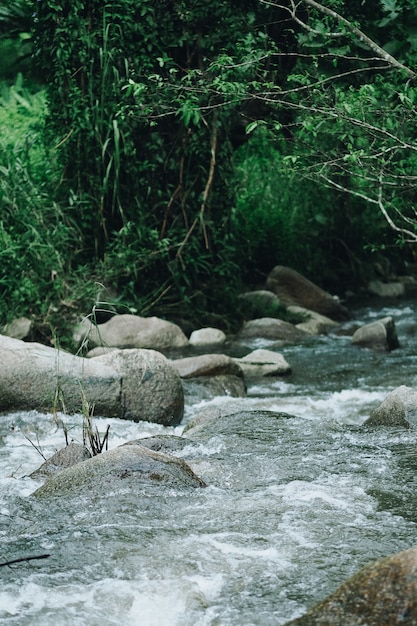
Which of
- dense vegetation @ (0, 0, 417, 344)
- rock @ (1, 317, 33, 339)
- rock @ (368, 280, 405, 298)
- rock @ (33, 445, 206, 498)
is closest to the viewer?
rock @ (33, 445, 206, 498)

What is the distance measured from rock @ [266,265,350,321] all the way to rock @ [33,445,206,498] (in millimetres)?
6706

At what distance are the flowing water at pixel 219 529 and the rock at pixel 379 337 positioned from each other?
3.11m

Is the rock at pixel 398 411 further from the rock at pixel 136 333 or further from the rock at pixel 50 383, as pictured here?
the rock at pixel 136 333

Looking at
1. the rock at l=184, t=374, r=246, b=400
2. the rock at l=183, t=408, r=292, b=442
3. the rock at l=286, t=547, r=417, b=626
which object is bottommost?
the rock at l=184, t=374, r=246, b=400

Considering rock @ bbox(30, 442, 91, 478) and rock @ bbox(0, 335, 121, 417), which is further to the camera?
rock @ bbox(0, 335, 121, 417)

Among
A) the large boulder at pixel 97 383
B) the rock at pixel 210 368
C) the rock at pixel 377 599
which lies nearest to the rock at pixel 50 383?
the large boulder at pixel 97 383

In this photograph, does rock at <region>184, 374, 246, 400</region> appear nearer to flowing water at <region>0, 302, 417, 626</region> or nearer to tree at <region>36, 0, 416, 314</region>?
flowing water at <region>0, 302, 417, 626</region>

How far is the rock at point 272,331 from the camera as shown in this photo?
960cm

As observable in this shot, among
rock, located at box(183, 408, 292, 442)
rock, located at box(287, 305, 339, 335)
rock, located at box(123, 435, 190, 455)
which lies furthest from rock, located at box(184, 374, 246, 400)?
rock, located at box(287, 305, 339, 335)

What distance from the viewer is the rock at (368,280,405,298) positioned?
12.7 m

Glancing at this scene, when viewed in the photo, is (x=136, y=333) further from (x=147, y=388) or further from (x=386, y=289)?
(x=386, y=289)

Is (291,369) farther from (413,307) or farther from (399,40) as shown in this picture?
(413,307)

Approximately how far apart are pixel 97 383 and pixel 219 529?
2.42 meters

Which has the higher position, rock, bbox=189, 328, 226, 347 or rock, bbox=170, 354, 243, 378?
rock, bbox=170, 354, 243, 378
